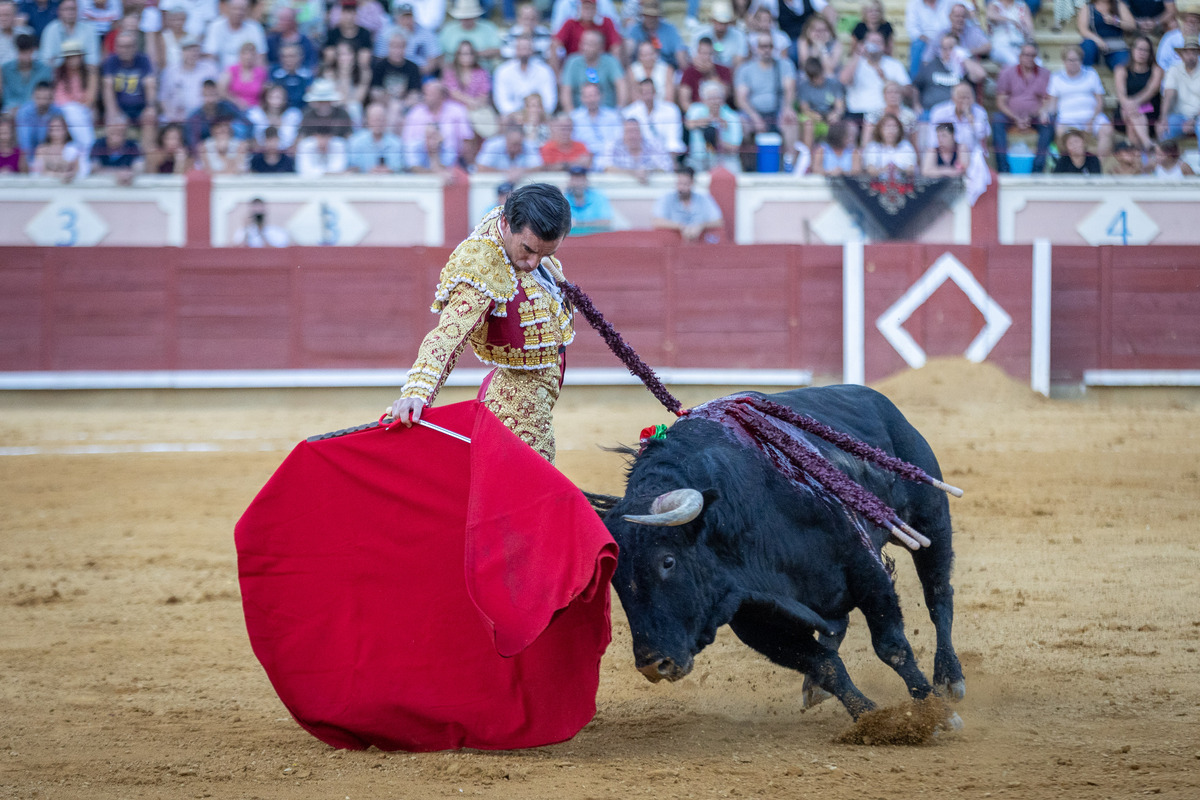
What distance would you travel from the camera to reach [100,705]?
2.80m

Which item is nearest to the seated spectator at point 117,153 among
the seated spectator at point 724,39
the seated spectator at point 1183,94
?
the seated spectator at point 724,39

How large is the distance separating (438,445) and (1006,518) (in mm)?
3197

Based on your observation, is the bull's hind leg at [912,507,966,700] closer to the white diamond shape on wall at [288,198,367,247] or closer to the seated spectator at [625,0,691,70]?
the white diamond shape on wall at [288,198,367,247]

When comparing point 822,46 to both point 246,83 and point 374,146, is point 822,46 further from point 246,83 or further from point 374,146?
point 246,83

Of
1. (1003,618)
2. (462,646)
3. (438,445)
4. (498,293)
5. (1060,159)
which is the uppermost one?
(1060,159)

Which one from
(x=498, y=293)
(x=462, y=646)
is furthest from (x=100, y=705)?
(x=498, y=293)

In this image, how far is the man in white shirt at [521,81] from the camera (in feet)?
28.4

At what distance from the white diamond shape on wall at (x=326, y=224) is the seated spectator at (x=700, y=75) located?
8.15ft

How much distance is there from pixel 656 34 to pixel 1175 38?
3855 millimetres

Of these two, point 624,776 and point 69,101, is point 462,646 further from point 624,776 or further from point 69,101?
point 69,101

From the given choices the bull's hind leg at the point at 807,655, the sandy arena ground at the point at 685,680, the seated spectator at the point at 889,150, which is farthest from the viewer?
the seated spectator at the point at 889,150

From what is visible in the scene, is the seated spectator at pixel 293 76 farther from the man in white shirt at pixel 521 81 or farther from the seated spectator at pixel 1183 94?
the seated spectator at pixel 1183 94

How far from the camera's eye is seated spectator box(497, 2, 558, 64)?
8922 millimetres

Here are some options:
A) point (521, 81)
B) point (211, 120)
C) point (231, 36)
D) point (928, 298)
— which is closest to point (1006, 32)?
point (928, 298)
